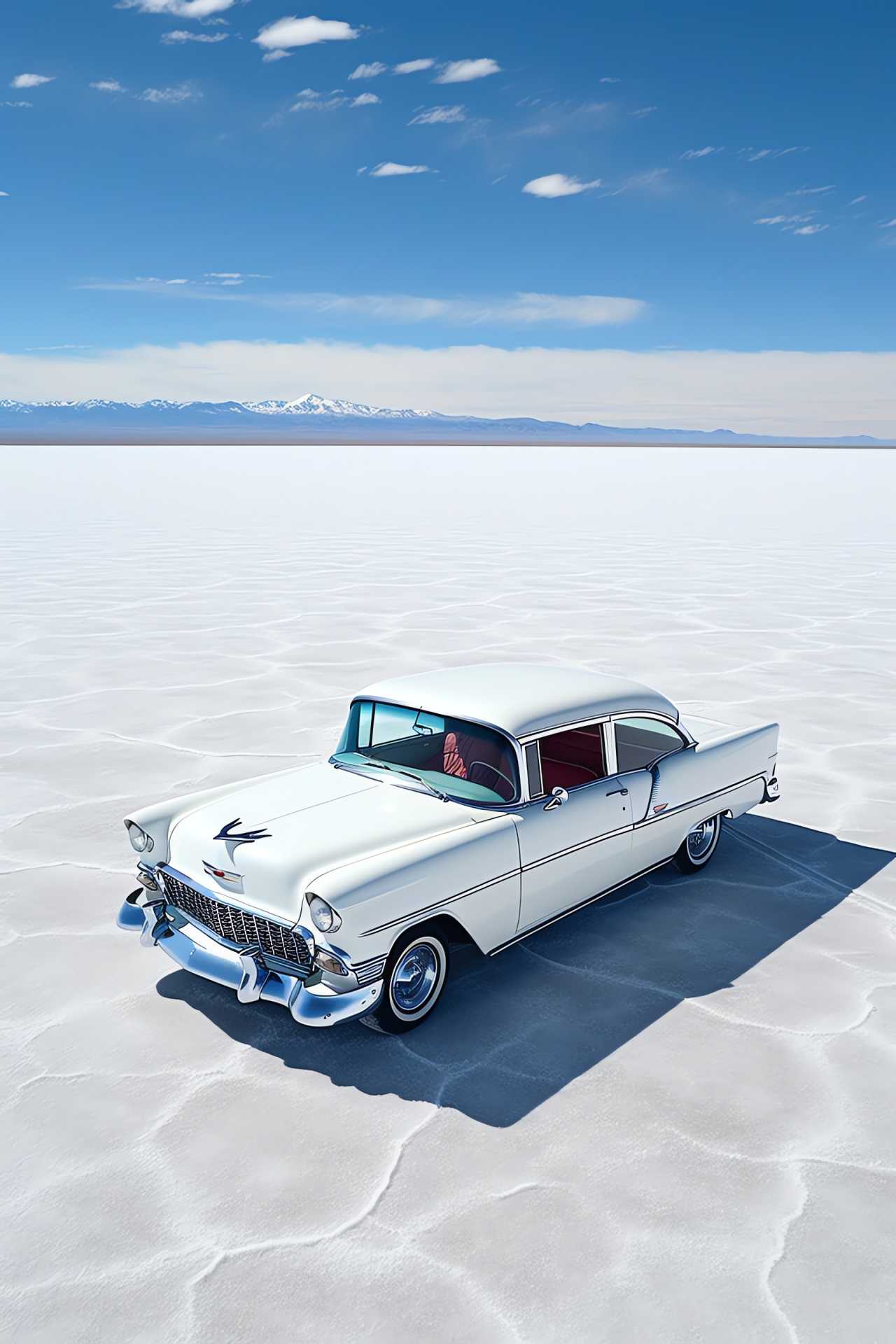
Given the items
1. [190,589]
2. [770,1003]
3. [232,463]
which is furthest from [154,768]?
[232,463]

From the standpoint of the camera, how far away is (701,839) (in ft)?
19.3

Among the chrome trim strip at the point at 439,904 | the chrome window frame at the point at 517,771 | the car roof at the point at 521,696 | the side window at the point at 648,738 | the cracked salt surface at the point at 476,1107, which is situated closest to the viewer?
the cracked salt surface at the point at 476,1107

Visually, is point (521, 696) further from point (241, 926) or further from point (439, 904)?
point (241, 926)

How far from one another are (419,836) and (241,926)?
2.69ft

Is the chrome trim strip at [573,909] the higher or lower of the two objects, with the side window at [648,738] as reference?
lower

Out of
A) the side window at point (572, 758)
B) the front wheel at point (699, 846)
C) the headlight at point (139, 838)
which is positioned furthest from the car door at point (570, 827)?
the headlight at point (139, 838)

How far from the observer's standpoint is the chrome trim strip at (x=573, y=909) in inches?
179

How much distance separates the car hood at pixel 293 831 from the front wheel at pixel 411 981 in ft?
1.35

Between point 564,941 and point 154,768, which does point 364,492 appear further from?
point 564,941

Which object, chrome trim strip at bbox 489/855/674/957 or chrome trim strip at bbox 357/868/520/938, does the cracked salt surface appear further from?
chrome trim strip at bbox 357/868/520/938

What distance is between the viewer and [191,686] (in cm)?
975

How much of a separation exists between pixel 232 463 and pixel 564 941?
250 feet

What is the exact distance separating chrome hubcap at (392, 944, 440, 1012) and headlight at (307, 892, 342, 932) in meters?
0.46

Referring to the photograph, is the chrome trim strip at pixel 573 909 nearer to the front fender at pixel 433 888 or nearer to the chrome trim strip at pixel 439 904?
the front fender at pixel 433 888
